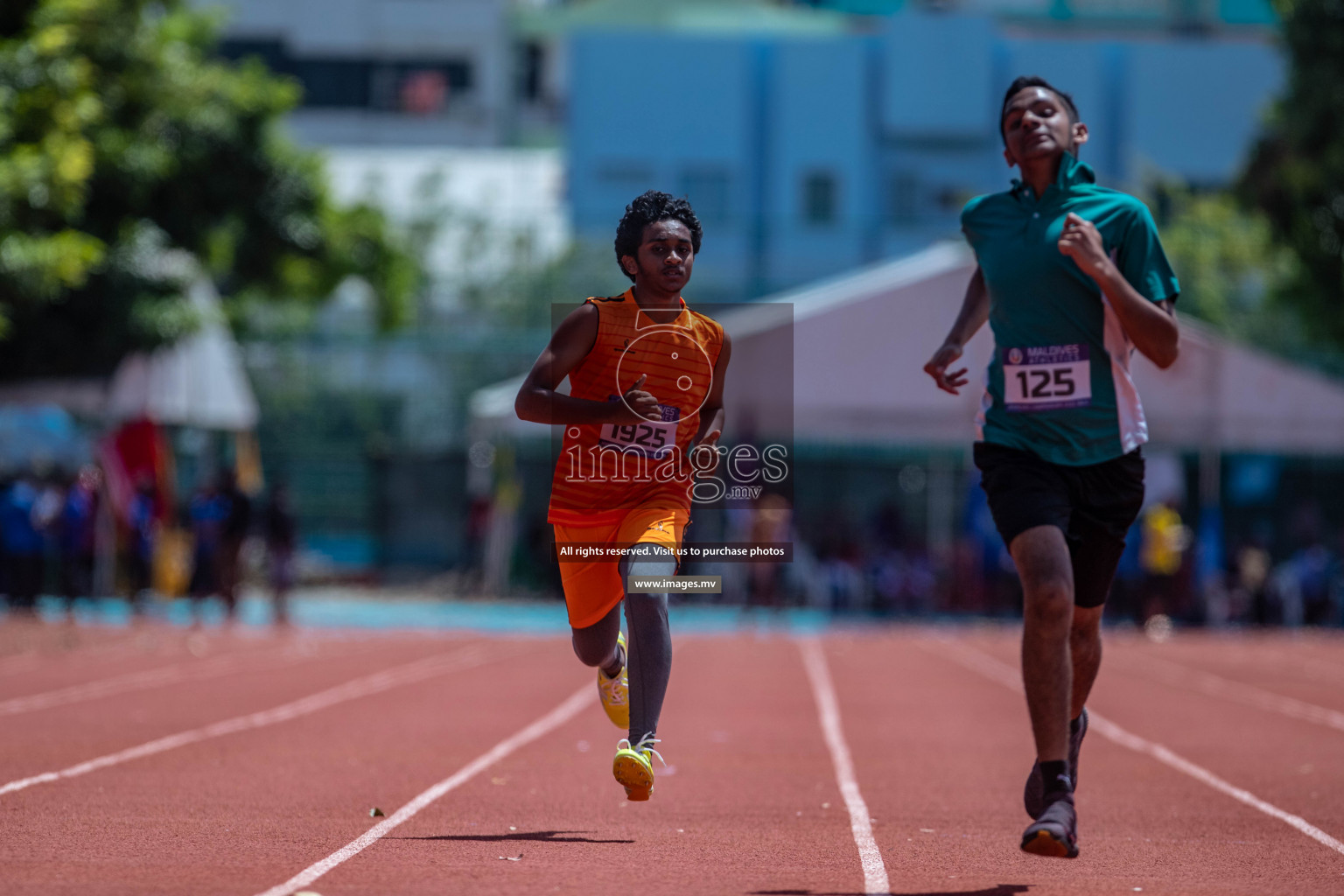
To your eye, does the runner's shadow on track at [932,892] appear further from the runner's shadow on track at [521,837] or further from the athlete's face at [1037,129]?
the athlete's face at [1037,129]

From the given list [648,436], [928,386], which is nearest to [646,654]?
[648,436]

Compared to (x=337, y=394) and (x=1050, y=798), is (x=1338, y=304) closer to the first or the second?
(x=337, y=394)

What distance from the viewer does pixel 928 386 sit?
2214 centimetres

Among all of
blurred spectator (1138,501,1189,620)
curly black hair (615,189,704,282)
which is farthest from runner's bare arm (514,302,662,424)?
blurred spectator (1138,501,1189,620)

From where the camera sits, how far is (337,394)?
29.8 meters

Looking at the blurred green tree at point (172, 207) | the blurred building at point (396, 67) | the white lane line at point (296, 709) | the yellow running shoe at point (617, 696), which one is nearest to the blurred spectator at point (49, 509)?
the blurred green tree at point (172, 207)

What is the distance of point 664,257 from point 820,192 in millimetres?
44125

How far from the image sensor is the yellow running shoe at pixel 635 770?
230 inches

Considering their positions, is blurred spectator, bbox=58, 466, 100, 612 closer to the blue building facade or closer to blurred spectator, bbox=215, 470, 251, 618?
blurred spectator, bbox=215, 470, 251, 618

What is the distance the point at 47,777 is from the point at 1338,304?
75.1 feet

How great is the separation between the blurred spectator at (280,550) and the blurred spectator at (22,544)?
10.0 feet

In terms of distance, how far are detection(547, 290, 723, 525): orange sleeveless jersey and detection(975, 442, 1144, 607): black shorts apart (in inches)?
39.5

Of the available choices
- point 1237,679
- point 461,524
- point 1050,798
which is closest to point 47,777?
point 1050,798

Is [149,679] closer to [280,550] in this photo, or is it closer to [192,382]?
[280,550]
